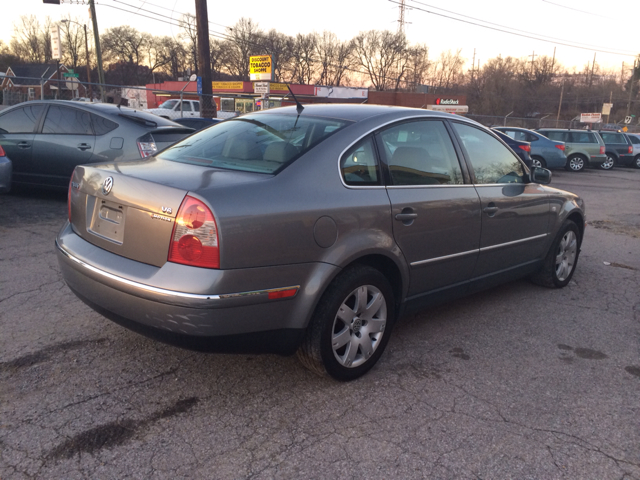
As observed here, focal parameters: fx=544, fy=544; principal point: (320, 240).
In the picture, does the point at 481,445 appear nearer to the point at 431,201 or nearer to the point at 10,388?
the point at 431,201

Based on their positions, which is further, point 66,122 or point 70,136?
point 66,122

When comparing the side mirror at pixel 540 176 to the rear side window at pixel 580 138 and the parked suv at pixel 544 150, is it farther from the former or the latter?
the rear side window at pixel 580 138

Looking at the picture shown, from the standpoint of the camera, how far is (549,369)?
361 cm

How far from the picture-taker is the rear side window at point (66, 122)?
25.3 ft

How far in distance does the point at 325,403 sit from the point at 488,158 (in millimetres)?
2487

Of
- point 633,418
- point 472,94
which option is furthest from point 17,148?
point 472,94

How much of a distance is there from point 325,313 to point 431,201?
3.82ft

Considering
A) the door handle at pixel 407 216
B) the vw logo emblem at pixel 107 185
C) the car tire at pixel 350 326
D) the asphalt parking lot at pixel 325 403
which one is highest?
the vw logo emblem at pixel 107 185

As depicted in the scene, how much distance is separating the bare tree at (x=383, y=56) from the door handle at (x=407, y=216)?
83.9 meters

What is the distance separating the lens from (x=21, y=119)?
812 cm

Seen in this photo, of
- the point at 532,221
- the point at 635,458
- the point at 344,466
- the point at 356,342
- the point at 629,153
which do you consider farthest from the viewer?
the point at 629,153

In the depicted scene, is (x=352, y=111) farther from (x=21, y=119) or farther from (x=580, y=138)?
(x=580, y=138)

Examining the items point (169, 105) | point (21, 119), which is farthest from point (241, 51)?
point (21, 119)

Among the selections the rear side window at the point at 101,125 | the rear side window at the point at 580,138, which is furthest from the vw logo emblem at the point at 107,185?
the rear side window at the point at 580,138
